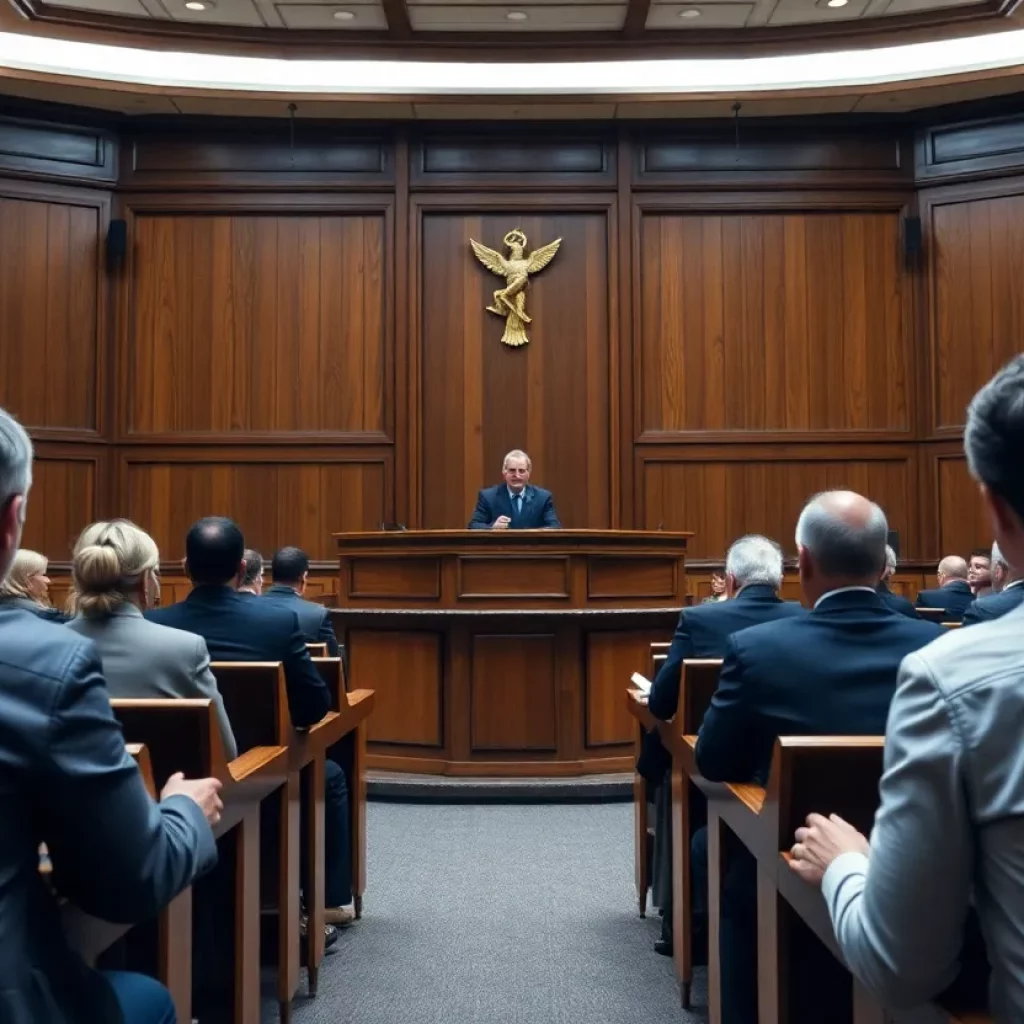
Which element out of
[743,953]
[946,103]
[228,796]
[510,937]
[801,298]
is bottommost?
[510,937]

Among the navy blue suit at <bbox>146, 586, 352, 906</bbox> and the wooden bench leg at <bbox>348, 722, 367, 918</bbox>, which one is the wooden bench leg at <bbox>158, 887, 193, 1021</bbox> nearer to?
the navy blue suit at <bbox>146, 586, 352, 906</bbox>

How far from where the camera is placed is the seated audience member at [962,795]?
0.97 metres

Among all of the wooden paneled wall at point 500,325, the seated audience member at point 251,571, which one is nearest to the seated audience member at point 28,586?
the seated audience member at point 251,571

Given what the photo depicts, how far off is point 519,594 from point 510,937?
2.21 metres

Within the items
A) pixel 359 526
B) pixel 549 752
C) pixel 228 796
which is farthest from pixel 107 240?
pixel 228 796

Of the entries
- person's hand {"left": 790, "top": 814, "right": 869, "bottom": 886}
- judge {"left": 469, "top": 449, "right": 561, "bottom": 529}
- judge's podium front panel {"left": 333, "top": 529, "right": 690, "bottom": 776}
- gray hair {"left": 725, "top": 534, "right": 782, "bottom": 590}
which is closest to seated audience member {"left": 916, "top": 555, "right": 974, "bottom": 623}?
judge's podium front panel {"left": 333, "top": 529, "right": 690, "bottom": 776}

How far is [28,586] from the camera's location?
3135 mm

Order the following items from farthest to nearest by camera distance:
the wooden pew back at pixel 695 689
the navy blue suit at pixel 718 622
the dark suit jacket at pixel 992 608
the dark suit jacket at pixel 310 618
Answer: the dark suit jacket at pixel 310 618
the navy blue suit at pixel 718 622
the dark suit jacket at pixel 992 608
the wooden pew back at pixel 695 689

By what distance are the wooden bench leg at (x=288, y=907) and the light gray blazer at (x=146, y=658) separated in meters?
0.49

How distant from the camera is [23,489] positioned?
1.19 meters

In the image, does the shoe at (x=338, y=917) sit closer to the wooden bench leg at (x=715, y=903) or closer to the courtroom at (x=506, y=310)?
the courtroom at (x=506, y=310)

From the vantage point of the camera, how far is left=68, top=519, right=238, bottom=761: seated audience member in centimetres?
219

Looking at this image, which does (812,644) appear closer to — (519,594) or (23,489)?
(23,489)

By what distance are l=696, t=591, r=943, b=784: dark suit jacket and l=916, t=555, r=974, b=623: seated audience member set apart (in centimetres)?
297
